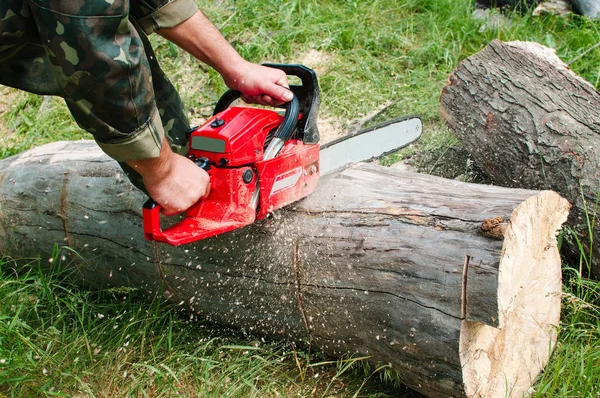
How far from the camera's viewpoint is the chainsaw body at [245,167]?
2246mm

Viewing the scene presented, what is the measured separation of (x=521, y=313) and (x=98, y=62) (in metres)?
1.73

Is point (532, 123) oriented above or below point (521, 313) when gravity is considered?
above

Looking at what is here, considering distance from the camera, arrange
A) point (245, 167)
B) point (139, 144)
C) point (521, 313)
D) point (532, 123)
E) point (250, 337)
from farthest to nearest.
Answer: point (532, 123) → point (250, 337) → point (521, 313) → point (245, 167) → point (139, 144)

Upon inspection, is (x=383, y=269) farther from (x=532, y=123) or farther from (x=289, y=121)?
(x=532, y=123)

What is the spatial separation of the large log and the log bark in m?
0.62

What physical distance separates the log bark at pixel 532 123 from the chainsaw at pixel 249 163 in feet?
4.06

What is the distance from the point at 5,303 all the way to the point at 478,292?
2082mm

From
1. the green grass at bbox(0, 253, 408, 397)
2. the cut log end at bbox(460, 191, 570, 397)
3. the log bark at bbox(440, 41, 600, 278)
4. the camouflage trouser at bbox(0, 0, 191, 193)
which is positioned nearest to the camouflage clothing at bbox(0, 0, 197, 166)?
→ the camouflage trouser at bbox(0, 0, 191, 193)

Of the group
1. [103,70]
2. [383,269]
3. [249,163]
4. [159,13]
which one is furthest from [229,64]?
[383,269]

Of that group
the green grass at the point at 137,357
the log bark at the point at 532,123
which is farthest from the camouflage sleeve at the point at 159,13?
the log bark at the point at 532,123

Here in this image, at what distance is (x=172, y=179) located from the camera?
218 cm

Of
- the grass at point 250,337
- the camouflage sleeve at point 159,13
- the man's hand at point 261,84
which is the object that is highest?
the camouflage sleeve at point 159,13

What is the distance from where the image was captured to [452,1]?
18.0 ft

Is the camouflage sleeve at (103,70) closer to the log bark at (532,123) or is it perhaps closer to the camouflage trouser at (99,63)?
the camouflage trouser at (99,63)
